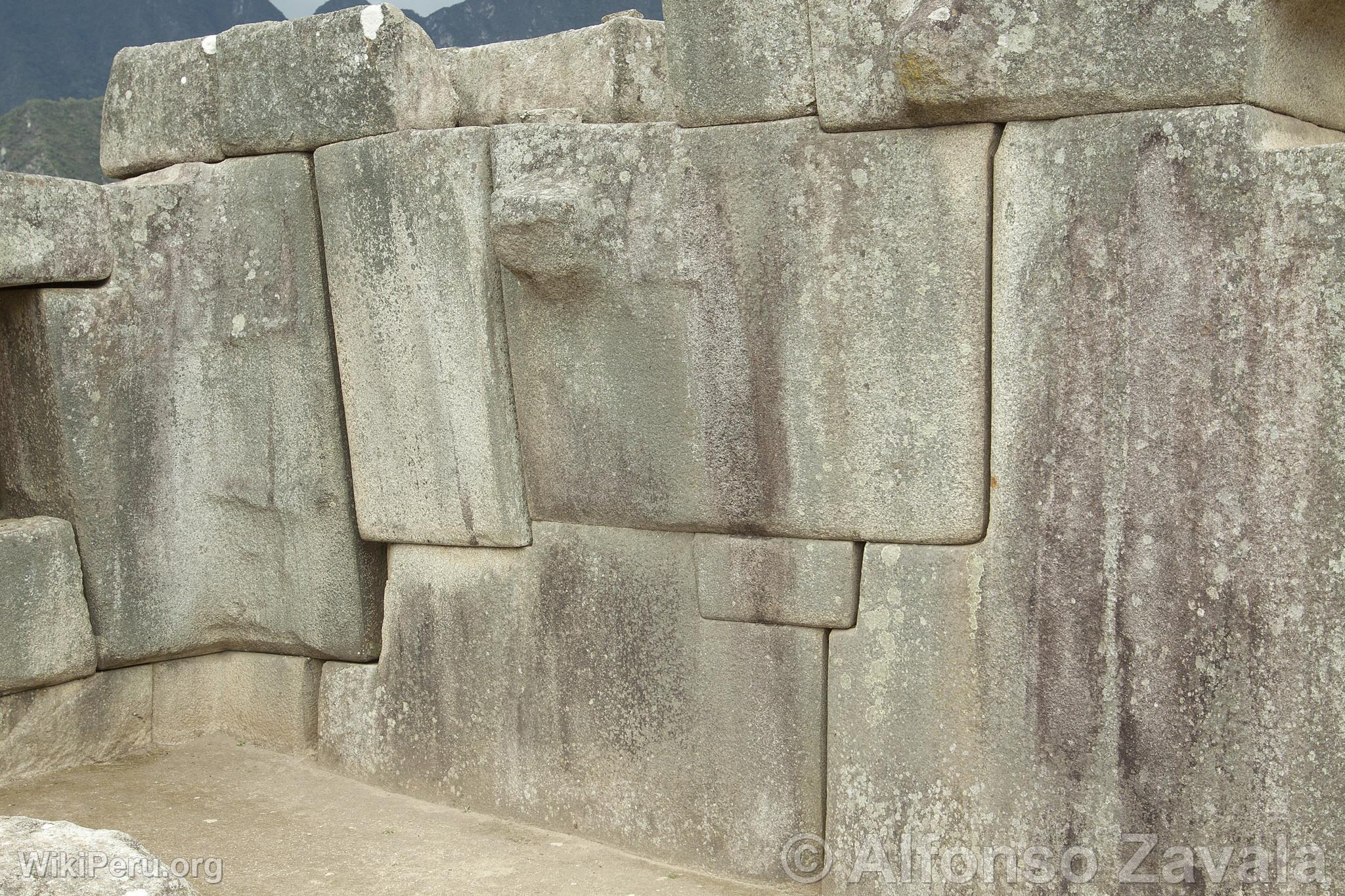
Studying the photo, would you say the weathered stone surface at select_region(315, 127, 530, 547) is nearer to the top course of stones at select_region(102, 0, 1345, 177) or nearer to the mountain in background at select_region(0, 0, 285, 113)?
the top course of stones at select_region(102, 0, 1345, 177)

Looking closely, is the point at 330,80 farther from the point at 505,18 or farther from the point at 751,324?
the point at 505,18

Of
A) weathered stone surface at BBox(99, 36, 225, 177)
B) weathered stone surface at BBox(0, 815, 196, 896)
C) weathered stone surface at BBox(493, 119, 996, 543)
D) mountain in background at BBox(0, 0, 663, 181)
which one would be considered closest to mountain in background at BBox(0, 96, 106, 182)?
weathered stone surface at BBox(99, 36, 225, 177)

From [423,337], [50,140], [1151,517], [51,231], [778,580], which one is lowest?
[778,580]

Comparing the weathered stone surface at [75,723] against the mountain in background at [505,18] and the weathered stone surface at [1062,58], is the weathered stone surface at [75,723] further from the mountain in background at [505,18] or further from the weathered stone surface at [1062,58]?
the mountain in background at [505,18]

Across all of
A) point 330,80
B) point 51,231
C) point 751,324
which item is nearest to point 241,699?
point 51,231

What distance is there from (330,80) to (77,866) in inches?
91.9

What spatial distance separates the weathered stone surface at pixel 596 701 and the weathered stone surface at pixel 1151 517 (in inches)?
17.6

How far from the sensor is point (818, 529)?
331 centimetres

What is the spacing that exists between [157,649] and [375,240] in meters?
1.63

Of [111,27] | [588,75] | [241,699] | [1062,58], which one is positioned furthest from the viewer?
[111,27]

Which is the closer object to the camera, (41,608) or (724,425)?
(724,425)

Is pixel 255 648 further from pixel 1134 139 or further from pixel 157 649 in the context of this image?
pixel 1134 139

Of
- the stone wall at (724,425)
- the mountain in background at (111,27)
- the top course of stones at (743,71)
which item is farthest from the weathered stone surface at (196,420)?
the mountain in background at (111,27)

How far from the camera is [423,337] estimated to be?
3900 mm
